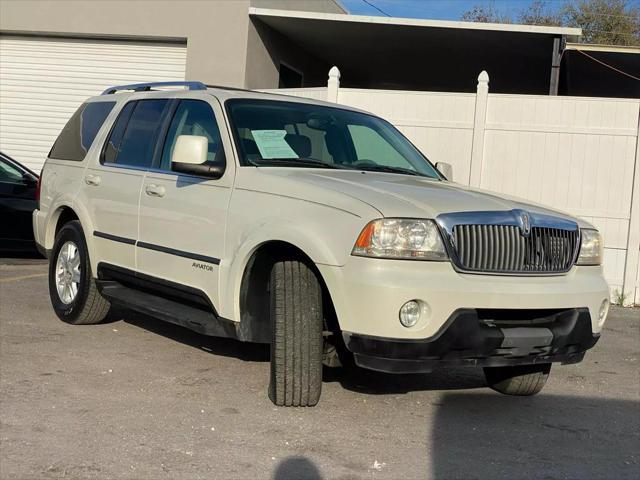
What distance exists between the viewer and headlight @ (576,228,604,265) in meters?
4.69

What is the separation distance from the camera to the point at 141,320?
700cm

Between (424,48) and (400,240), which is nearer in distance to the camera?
(400,240)

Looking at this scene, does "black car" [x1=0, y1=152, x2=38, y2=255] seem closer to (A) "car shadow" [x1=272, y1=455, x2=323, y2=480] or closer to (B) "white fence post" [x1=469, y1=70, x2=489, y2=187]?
(B) "white fence post" [x1=469, y1=70, x2=489, y2=187]

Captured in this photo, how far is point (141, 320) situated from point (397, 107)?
15.6 ft

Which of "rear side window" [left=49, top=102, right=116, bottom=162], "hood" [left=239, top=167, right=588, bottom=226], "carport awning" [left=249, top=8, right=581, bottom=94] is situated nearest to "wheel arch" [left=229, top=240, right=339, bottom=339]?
"hood" [left=239, top=167, right=588, bottom=226]

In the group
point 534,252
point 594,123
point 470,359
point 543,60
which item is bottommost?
point 470,359

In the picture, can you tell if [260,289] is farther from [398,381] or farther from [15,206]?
[15,206]

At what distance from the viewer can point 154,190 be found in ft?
17.9

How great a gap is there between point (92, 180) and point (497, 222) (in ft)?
11.1

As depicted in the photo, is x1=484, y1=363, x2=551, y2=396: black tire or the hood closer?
the hood

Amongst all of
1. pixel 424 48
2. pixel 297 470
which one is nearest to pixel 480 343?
pixel 297 470

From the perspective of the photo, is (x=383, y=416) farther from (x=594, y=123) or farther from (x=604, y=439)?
(x=594, y=123)

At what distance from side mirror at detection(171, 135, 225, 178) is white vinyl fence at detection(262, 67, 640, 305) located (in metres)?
5.56

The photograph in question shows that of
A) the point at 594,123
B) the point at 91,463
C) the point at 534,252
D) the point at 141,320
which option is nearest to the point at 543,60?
the point at 594,123
